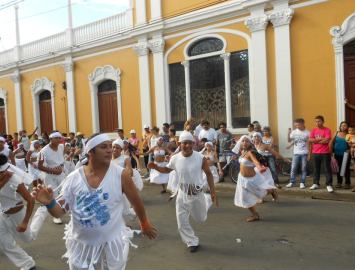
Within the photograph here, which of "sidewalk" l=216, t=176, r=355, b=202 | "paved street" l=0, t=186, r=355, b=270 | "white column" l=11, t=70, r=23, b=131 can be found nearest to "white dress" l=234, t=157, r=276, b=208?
"paved street" l=0, t=186, r=355, b=270

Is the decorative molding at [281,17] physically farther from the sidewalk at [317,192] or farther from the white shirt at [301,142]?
the sidewalk at [317,192]

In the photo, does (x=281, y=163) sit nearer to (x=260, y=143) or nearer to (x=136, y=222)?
(x=260, y=143)

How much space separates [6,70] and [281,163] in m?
17.1

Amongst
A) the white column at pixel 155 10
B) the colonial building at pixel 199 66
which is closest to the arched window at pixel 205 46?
the colonial building at pixel 199 66

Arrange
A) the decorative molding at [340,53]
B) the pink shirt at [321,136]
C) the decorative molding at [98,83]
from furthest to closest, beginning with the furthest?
the decorative molding at [98,83] < the decorative molding at [340,53] < the pink shirt at [321,136]

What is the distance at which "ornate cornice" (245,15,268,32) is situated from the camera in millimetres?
11461

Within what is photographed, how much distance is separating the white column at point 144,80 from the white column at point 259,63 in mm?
4452

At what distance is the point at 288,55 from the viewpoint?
1119 centimetres

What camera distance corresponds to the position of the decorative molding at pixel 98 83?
52.3ft

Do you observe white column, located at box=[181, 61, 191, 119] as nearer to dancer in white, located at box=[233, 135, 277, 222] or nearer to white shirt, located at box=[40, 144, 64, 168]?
dancer in white, located at box=[233, 135, 277, 222]

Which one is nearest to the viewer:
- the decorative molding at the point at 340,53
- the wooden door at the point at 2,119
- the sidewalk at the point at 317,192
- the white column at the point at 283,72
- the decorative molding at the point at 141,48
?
the sidewalk at the point at 317,192

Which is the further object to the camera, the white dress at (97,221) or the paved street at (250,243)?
the paved street at (250,243)

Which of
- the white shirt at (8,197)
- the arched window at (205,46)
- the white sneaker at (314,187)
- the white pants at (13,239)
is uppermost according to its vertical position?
the arched window at (205,46)

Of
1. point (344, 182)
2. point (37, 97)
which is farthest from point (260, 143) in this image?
point (37, 97)
